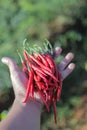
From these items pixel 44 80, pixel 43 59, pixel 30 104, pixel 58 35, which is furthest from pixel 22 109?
A: pixel 58 35

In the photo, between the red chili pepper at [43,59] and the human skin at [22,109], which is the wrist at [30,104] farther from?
the red chili pepper at [43,59]

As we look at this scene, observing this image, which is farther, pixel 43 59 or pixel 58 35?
pixel 58 35

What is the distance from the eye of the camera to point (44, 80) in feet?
9.32

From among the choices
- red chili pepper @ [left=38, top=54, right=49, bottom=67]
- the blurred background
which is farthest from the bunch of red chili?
the blurred background

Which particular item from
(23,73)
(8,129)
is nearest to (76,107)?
(23,73)

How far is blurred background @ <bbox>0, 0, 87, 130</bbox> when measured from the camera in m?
4.36

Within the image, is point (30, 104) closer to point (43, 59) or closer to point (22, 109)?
point (22, 109)

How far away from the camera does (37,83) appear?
112 inches

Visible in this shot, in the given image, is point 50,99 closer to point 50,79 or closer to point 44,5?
point 50,79

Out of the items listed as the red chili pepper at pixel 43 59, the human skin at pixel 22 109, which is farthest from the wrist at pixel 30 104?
the red chili pepper at pixel 43 59

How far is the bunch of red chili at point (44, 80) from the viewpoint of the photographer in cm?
283

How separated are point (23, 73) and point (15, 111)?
0.30m

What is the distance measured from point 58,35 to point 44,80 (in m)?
2.19

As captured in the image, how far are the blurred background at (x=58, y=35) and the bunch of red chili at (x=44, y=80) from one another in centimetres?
124
